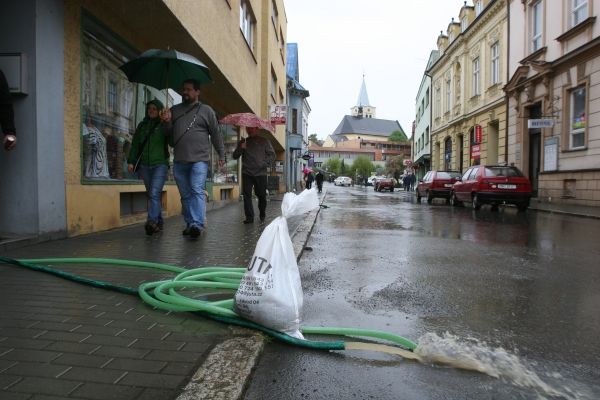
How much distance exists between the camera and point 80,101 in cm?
667

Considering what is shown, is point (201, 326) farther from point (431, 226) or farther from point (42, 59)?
point (431, 226)

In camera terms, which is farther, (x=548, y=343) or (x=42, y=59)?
(x=42, y=59)

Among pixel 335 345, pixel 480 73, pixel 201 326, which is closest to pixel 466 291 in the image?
pixel 335 345

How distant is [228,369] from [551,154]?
19.0 metres

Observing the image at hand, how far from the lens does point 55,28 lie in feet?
19.9

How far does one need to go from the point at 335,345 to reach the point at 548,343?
1.29m

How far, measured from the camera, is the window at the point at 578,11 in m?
17.1

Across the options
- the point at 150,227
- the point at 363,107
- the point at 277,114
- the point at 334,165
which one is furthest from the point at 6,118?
the point at 363,107

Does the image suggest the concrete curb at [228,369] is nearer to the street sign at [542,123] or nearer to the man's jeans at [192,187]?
the man's jeans at [192,187]

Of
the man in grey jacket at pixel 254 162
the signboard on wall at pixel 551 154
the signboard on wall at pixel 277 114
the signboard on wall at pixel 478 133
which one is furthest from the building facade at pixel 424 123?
the man in grey jacket at pixel 254 162

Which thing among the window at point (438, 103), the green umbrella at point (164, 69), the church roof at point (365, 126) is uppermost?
the church roof at point (365, 126)

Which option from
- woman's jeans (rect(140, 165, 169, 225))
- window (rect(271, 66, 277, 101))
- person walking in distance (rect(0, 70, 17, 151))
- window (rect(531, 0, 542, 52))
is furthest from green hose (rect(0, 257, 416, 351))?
window (rect(271, 66, 277, 101))

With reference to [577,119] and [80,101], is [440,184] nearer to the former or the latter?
[577,119]

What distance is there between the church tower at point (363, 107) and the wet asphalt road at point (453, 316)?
160456mm
